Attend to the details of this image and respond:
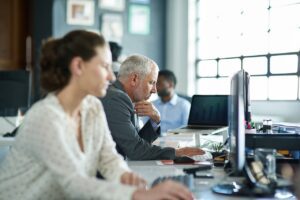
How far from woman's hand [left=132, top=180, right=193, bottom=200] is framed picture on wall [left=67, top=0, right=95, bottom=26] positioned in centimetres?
482

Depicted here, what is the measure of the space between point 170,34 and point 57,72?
17.2 feet

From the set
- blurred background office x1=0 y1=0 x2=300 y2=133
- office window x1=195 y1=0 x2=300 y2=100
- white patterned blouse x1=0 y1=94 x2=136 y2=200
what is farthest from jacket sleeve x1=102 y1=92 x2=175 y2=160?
office window x1=195 y1=0 x2=300 y2=100

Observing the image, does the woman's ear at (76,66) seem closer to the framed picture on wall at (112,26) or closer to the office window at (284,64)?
the office window at (284,64)

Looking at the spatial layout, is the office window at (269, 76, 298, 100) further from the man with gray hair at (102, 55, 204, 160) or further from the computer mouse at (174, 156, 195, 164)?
the computer mouse at (174, 156, 195, 164)

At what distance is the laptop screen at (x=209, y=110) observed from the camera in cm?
258

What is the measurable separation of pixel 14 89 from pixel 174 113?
2.00 metres

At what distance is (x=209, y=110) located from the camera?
2660 mm

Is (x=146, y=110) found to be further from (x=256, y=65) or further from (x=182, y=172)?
(x=256, y=65)

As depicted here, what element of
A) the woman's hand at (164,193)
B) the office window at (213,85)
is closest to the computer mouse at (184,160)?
the woman's hand at (164,193)

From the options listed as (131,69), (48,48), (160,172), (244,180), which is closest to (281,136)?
(244,180)

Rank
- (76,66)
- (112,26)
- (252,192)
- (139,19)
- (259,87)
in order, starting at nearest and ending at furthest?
(76,66) < (252,192) < (259,87) < (112,26) < (139,19)

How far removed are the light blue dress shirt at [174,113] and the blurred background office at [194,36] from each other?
0.85 m

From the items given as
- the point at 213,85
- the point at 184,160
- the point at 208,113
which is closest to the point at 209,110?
the point at 208,113

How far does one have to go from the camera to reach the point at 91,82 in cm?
133
